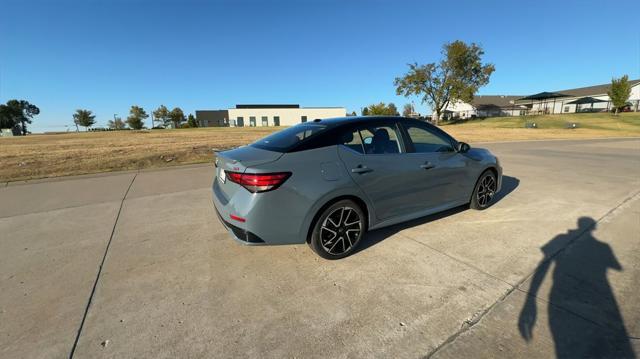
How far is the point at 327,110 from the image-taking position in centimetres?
8862

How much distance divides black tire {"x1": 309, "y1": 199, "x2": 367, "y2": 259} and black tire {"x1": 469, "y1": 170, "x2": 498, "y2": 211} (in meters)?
2.30

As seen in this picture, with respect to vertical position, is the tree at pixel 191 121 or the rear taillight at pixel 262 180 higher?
the tree at pixel 191 121

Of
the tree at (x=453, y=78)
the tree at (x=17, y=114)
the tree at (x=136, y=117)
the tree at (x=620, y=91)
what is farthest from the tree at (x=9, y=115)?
the tree at (x=620, y=91)

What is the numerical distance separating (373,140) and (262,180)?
4.78 ft

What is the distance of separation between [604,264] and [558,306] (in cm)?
116

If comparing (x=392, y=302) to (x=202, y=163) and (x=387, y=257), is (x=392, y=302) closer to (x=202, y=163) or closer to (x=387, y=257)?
(x=387, y=257)

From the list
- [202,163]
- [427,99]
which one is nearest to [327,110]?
[427,99]

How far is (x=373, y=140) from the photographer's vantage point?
11.2 ft

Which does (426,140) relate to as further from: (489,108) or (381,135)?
(489,108)

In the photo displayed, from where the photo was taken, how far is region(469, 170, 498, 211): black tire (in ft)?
14.9

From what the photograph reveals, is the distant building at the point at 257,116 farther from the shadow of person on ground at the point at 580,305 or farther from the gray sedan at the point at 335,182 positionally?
the shadow of person on ground at the point at 580,305

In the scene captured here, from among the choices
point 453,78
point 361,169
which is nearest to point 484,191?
point 361,169

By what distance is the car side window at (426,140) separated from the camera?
3832 millimetres

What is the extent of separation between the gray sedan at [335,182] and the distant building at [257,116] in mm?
77441
